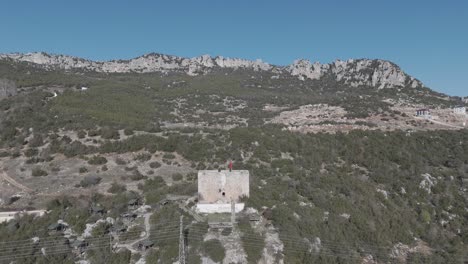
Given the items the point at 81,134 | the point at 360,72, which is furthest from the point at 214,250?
the point at 360,72

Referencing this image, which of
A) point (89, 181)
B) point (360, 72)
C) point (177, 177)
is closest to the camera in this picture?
point (89, 181)

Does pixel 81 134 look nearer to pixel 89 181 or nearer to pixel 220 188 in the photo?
pixel 89 181

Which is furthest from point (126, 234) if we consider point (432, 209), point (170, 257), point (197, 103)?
point (197, 103)

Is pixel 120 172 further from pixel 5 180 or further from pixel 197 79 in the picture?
pixel 197 79

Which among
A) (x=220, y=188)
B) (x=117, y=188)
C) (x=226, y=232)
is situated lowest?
(x=226, y=232)

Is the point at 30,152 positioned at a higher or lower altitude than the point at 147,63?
lower

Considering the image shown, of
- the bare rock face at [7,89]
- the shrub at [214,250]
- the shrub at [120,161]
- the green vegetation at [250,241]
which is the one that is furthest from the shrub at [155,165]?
the bare rock face at [7,89]
